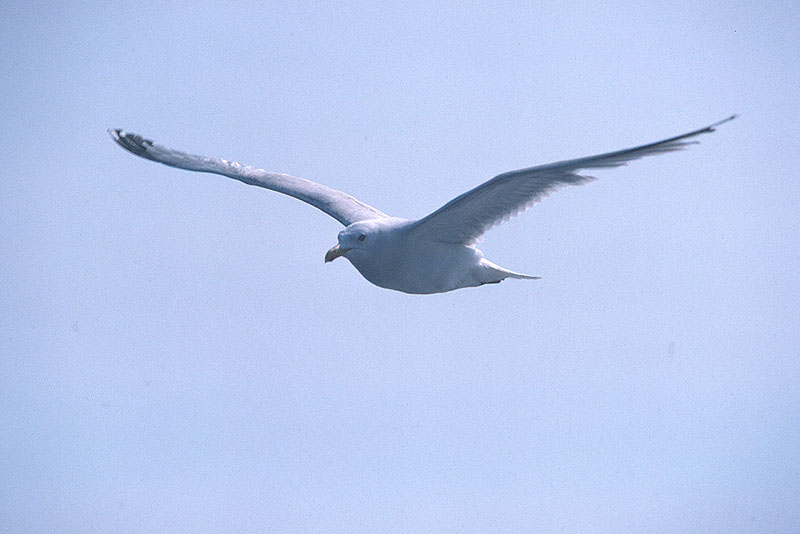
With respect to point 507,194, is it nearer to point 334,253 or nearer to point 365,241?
point 365,241

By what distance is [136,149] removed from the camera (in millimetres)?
8484

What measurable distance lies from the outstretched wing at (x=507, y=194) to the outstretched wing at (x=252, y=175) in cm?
136

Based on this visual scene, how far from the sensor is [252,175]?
8.30 meters

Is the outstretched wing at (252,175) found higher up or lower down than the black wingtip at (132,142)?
lower down

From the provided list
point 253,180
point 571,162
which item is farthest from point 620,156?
point 253,180

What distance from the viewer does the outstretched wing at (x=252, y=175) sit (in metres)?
7.79

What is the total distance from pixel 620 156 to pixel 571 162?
0.33 meters

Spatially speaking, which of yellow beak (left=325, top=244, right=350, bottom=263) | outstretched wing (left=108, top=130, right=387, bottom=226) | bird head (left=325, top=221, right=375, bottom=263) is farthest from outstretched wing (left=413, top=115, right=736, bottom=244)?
outstretched wing (left=108, top=130, right=387, bottom=226)

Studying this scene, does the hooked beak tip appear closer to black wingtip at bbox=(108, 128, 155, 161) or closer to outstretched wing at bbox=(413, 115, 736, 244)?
outstretched wing at bbox=(413, 115, 736, 244)

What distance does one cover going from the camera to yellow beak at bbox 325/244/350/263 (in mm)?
6273

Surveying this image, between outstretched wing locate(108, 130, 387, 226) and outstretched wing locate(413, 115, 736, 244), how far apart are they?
4.46 feet

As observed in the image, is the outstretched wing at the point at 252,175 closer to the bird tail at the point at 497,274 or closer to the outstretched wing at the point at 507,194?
the bird tail at the point at 497,274

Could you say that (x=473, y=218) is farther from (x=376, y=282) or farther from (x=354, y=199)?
(x=354, y=199)

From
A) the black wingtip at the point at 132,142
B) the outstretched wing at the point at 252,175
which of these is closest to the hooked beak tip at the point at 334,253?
the outstretched wing at the point at 252,175
